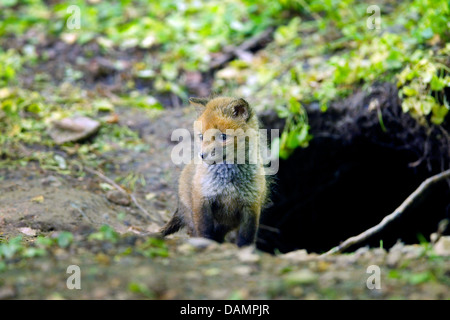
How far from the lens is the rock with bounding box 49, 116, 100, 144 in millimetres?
7332

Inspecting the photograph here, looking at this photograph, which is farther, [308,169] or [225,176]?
[308,169]

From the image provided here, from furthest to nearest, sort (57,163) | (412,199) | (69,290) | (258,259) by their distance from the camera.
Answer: (57,163) → (412,199) → (258,259) → (69,290)

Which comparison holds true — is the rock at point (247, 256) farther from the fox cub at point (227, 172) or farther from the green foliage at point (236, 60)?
the green foliage at point (236, 60)

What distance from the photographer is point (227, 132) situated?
4.98m

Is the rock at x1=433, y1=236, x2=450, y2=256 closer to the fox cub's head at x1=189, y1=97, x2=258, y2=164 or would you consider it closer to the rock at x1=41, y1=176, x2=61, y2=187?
the fox cub's head at x1=189, y1=97, x2=258, y2=164

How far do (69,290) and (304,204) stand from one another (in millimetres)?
5742

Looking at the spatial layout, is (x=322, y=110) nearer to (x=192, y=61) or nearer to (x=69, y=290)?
(x=192, y=61)

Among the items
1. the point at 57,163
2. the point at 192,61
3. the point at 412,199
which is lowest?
the point at 412,199

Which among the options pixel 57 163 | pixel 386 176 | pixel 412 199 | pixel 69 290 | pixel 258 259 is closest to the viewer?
pixel 69 290

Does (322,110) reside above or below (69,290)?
above

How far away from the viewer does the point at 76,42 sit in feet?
33.3

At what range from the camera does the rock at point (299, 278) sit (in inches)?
135

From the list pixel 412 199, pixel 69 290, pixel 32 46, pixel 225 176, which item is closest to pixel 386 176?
pixel 412 199

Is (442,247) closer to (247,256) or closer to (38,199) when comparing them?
(247,256)
